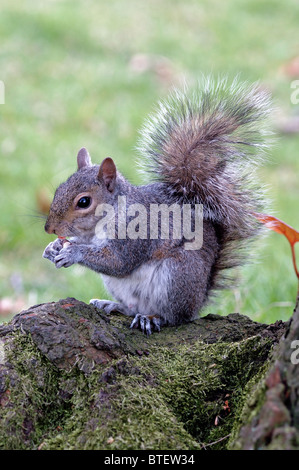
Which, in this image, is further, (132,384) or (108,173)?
(108,173)

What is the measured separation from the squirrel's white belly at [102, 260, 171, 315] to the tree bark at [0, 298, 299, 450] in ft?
1.05

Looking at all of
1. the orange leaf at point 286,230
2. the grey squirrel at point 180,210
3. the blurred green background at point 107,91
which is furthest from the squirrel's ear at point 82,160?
the orange leaf at point 286,230

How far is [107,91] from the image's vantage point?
4535 mm

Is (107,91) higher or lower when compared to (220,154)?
higher

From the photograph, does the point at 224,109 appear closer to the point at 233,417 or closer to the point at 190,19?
the point at 233,417

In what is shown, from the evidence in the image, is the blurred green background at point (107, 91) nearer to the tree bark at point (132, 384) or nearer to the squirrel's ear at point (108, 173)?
the squirrel's ear at point (108, 173)

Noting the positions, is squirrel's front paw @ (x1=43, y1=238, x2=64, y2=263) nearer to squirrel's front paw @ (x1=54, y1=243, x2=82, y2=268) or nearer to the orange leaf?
squirrel's front paw @ (x1=54, y1=243, x2=82, y2=268)

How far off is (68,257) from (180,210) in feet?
1.05

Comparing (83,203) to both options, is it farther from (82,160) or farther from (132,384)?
(132,384)

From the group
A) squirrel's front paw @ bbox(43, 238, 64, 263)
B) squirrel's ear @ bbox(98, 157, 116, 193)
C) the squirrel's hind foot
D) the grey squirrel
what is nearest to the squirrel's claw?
the grey squirrel

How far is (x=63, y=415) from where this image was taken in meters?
1.07

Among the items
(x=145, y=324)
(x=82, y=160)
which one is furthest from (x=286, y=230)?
(x=82, y=160)

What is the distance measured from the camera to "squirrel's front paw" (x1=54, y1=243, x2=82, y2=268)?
1.56 m
